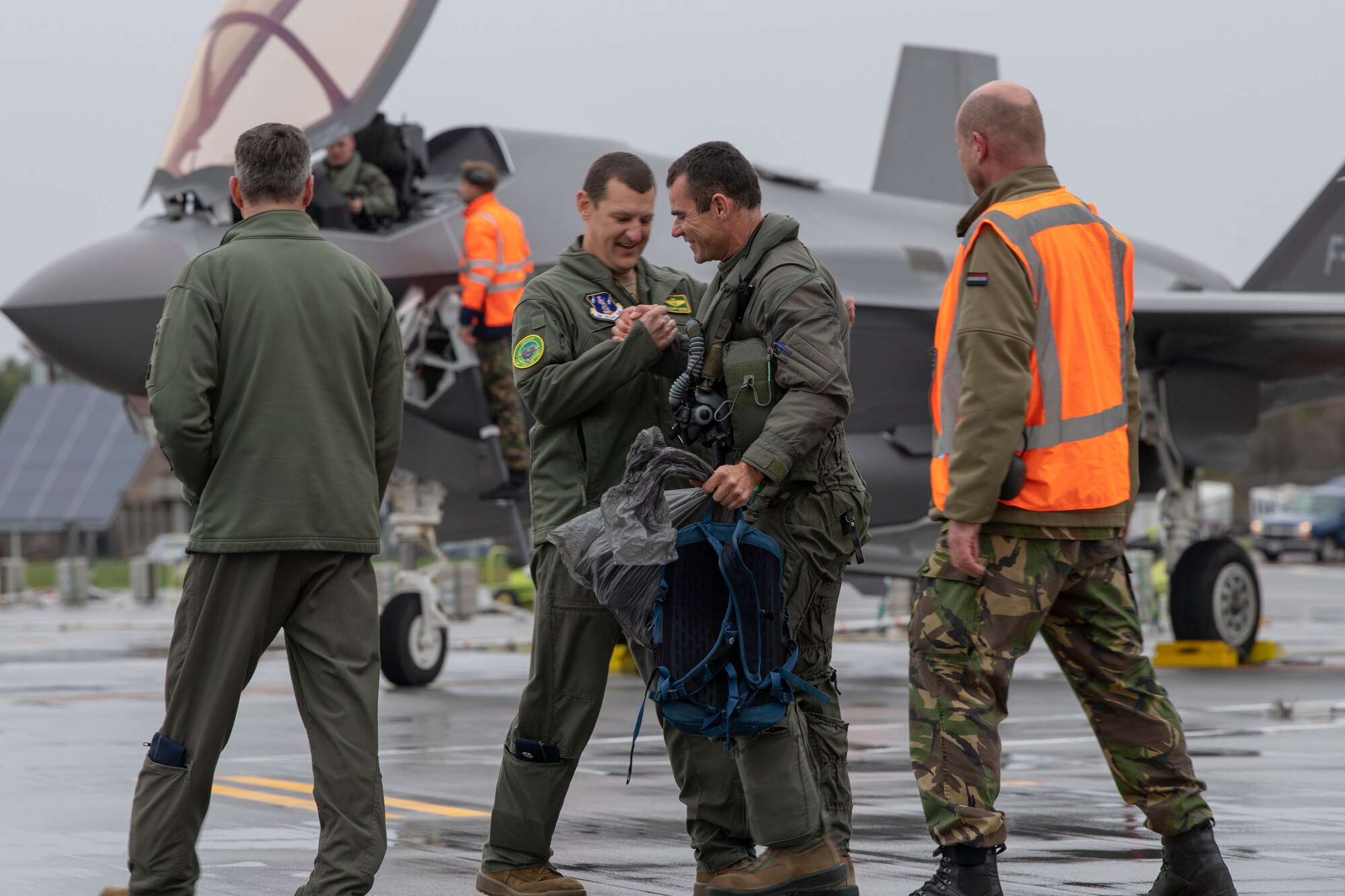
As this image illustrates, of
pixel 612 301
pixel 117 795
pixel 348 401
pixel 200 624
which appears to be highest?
pixel 612 301

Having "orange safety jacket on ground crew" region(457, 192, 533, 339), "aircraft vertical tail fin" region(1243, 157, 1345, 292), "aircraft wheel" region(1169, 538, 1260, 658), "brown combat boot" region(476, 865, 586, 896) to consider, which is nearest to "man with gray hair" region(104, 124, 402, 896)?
"brown combat boot" region(476, 865, 586, 896)

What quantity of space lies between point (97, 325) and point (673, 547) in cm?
657

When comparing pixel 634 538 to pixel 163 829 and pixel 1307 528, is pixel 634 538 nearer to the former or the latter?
pixel 163 829

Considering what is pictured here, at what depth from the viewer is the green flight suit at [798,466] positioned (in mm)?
4203

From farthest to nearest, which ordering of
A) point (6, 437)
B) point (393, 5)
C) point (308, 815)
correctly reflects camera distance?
point (6, 437), point (393, 5), point (308, 815)

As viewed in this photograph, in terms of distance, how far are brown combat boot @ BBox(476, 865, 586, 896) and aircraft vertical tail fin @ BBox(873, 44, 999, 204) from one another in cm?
1484

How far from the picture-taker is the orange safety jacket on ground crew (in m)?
10.2

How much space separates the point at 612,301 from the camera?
191 inches

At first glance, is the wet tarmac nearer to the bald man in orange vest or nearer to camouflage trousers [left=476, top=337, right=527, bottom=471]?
the bald man in orange vest

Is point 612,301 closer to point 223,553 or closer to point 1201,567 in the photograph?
point 223,553

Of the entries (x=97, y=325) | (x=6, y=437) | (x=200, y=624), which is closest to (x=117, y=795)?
(x=200, y=624)

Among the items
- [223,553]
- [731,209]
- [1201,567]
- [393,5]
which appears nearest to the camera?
[223,553]

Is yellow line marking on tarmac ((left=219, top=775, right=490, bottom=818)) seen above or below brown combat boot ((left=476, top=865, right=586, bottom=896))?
below

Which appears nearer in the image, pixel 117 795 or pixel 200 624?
pixel 200 624
